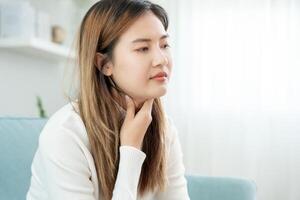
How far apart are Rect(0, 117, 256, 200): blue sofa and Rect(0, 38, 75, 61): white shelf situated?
53cm

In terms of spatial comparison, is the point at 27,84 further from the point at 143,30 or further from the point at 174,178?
the point at 143,30

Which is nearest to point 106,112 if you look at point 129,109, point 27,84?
point 129,109

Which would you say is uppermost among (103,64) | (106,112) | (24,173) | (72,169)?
(103,64)

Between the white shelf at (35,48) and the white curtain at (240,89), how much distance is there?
75 cm

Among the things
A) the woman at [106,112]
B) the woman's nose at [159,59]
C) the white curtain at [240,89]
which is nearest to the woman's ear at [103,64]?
the woman at [106,112]

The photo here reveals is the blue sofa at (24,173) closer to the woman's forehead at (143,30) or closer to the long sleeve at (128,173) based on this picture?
the long sleeve at (128,173)

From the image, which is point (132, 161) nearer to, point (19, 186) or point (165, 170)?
point (165, 170)

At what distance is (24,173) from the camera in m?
1.38

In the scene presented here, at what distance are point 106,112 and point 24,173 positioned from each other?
1.50 ft

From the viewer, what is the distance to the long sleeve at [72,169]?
100 centimetres

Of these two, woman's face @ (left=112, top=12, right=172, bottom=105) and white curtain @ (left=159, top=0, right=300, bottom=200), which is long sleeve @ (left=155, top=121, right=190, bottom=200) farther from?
white curtain @ (left=159, top=0, right=300, bottom=200)

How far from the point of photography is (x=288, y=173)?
8.52 feet

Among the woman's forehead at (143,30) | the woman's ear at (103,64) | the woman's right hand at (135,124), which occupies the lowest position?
the woman's right hand at (135,124)

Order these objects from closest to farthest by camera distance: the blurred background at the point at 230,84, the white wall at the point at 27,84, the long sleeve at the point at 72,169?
1. the long sleeve at the point at 72,169
2. the white wall at the point at 27,84
3. the blurred background at the point at 230,84
